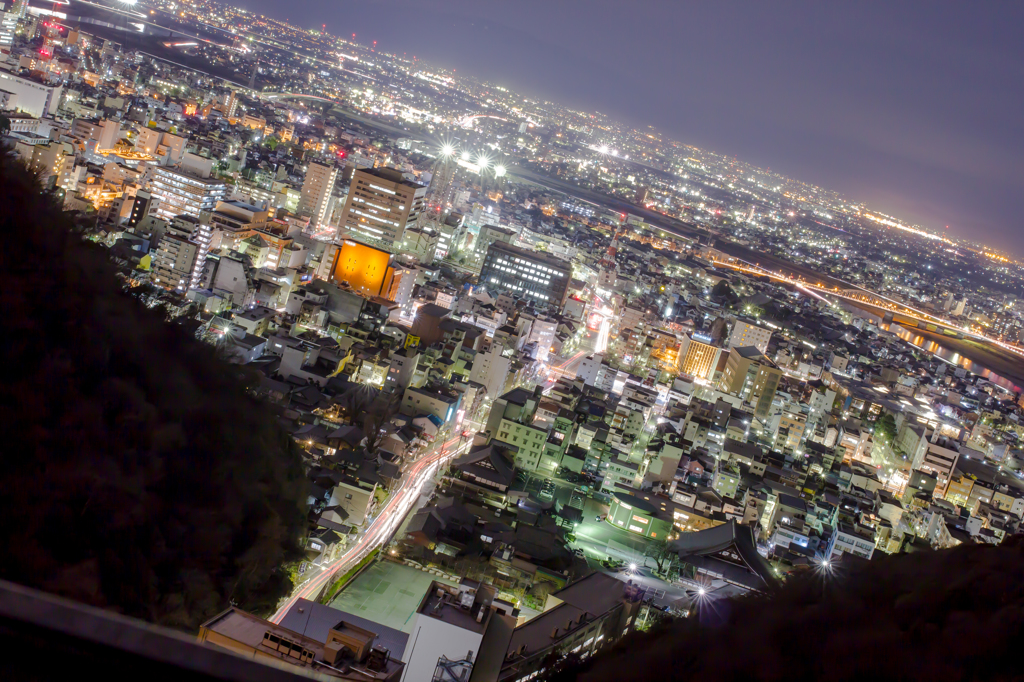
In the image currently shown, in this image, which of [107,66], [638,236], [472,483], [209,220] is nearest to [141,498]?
[472,483]

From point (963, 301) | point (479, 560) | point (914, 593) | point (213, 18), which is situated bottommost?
point (479, 560)

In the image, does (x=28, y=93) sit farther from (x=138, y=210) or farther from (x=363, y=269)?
(x=363, y=269)

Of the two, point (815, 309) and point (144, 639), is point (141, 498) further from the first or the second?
point (815, 309)

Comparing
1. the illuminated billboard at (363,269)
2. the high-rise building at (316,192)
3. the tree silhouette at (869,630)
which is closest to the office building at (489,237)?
the high-rise building at (316,192)

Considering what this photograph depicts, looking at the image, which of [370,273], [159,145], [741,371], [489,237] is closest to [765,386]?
[741,371]

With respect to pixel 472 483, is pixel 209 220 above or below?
above
